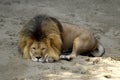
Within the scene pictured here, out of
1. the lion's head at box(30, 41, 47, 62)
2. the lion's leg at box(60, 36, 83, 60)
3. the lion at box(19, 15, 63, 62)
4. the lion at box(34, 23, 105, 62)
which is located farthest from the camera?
the lion at box(34, 23, 105, 62)

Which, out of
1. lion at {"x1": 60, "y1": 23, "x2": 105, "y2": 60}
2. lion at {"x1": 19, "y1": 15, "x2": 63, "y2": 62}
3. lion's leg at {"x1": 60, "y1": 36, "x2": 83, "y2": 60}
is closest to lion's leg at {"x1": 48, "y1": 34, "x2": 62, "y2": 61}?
lion at {"x1": 19, "y1": 15, "x2": 63, "y2": 62}

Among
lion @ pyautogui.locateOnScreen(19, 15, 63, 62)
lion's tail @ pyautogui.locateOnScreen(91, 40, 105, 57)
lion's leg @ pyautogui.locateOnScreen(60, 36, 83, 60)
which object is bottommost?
lion's tail @ pyautogui.locateOnScreen(91, 40, 105, 57)

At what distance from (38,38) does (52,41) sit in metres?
0.29

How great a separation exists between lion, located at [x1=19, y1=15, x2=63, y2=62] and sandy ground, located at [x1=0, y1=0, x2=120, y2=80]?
0.18m

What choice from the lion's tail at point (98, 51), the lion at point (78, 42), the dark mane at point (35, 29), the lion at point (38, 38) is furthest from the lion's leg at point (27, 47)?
the lion's tail at point (98, 51)

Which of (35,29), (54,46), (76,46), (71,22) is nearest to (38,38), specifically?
(35,29)

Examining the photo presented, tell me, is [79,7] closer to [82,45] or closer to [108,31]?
[108,31]

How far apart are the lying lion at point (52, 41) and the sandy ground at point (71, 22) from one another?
0.19 m

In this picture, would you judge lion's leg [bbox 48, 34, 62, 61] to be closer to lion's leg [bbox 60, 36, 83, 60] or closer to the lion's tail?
lion's leg [bbox 60, 36, 83, 60]

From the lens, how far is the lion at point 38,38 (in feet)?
25.2

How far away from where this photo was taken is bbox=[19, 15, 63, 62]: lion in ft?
25.2

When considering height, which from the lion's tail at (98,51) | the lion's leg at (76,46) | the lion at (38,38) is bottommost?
the lion's tail at (98,51)

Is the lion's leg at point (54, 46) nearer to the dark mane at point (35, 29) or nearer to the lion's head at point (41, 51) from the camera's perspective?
the lion's head at point (41, 51)

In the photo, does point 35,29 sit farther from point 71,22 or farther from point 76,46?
point 71,22
